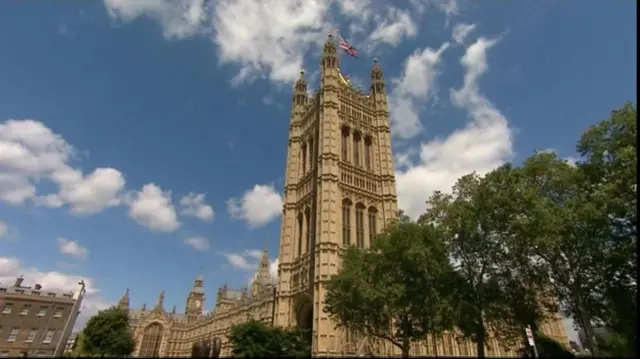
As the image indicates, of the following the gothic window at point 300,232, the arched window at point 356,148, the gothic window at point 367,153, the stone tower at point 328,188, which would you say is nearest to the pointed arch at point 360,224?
the stone tower at point 328,188

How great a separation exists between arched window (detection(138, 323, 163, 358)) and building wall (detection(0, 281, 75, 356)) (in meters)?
42.3

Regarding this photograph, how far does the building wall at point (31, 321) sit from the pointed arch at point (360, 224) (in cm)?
3478

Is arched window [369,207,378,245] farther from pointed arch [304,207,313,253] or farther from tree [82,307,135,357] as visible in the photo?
tree [82,307,135,357]

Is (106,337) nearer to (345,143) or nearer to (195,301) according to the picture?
(345,143)

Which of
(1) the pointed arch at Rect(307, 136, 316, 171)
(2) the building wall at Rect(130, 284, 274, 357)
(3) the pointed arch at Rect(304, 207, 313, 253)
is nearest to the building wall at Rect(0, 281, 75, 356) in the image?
(2) the building wall at Rect(130, 284, 274, 357)

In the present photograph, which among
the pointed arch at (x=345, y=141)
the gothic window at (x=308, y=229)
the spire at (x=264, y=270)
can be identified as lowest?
the gothic window at (x=308, y=229)

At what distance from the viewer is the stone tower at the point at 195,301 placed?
316 ft

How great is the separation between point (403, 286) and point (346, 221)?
2132 cm

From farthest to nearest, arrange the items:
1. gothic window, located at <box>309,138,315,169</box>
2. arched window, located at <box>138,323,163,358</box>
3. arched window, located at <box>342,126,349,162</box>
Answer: arched window, located at <box>138,323,163,358</box> < gothic window, located at <box>309,138,315,169</box> < arched window, located at <box>342,126,349,162</box>

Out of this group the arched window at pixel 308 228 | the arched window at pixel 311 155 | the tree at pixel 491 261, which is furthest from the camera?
the arched window at pixel 311 155

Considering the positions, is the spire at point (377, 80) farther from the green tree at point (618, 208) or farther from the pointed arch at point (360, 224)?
the green tree at point (618, 208)

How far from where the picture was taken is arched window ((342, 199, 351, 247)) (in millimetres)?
44844

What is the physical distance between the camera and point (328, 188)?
1788 inches

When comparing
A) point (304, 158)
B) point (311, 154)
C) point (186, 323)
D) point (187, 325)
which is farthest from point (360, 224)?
point (186, 323)
